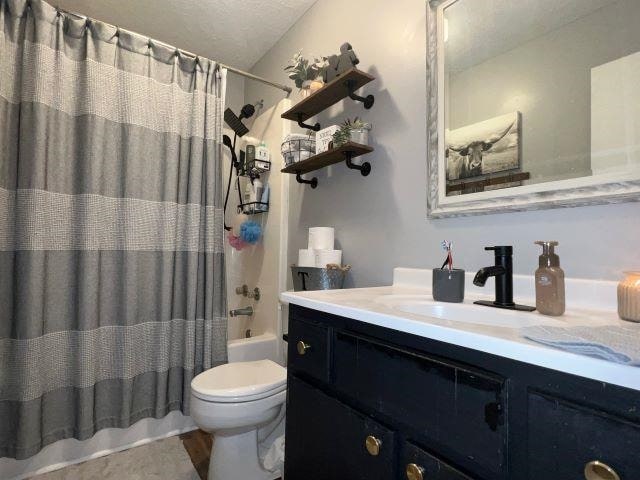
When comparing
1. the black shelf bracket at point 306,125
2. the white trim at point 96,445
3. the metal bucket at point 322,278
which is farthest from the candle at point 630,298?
the white trim at point 96,445

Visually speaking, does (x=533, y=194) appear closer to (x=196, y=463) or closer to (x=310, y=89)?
(x=310, y=89)

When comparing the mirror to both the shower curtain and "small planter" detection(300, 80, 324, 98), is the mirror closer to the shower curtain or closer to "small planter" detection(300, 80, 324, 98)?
"small planter" detection(300, 80, 324, 98)

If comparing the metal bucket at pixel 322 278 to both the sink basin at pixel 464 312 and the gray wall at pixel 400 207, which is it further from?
the sink basin at pixel 464 312

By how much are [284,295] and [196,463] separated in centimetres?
112

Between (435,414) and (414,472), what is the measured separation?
0.12m

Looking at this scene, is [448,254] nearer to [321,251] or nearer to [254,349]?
[321,251]

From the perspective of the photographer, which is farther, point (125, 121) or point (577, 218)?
Result: point (125, 121)

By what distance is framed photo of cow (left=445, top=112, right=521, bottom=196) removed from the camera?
3.00 feet

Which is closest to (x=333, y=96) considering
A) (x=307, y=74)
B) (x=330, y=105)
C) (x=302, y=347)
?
(x=330, y=105)

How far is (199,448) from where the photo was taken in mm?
1571

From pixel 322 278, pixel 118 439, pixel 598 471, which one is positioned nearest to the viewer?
pixel 598 471

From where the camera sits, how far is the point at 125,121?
154 cm

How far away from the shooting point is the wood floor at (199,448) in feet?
4.71

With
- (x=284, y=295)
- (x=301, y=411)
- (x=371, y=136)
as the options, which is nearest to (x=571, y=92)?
(x=371, y=136)
